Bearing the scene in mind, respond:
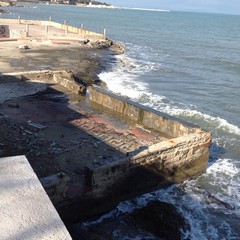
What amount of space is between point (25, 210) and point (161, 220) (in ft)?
20.7

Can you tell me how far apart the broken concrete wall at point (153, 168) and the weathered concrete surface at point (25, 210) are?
4933mm

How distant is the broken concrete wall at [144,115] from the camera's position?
11.5 meters

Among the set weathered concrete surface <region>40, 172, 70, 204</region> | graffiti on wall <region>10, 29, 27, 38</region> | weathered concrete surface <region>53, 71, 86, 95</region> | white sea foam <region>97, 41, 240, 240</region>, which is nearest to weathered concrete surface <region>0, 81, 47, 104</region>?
weathered concrete surface <region>53, 71, 86, 95</region>

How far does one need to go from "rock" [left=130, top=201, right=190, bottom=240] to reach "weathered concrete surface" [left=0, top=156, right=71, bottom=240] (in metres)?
5.67

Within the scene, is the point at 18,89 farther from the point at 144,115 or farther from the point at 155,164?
the point at 155,164

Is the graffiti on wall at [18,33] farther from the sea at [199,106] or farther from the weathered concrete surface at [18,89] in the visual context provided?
the weathered concrete surface at [18,89]

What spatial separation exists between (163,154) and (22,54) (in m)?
20.6

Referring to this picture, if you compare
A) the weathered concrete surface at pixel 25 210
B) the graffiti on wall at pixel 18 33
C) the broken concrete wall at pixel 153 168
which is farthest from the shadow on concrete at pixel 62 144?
the graffiti on wall at pixel 18 33

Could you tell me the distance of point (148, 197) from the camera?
Result: 9234mm

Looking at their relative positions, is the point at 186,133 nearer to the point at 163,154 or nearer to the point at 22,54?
the point at 163,154

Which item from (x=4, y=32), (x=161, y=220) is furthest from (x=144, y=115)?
(x=4, y=32)

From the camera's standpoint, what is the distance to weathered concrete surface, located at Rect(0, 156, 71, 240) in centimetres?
226

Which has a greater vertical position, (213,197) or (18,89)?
(18,89)

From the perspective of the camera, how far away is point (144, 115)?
12609mm
